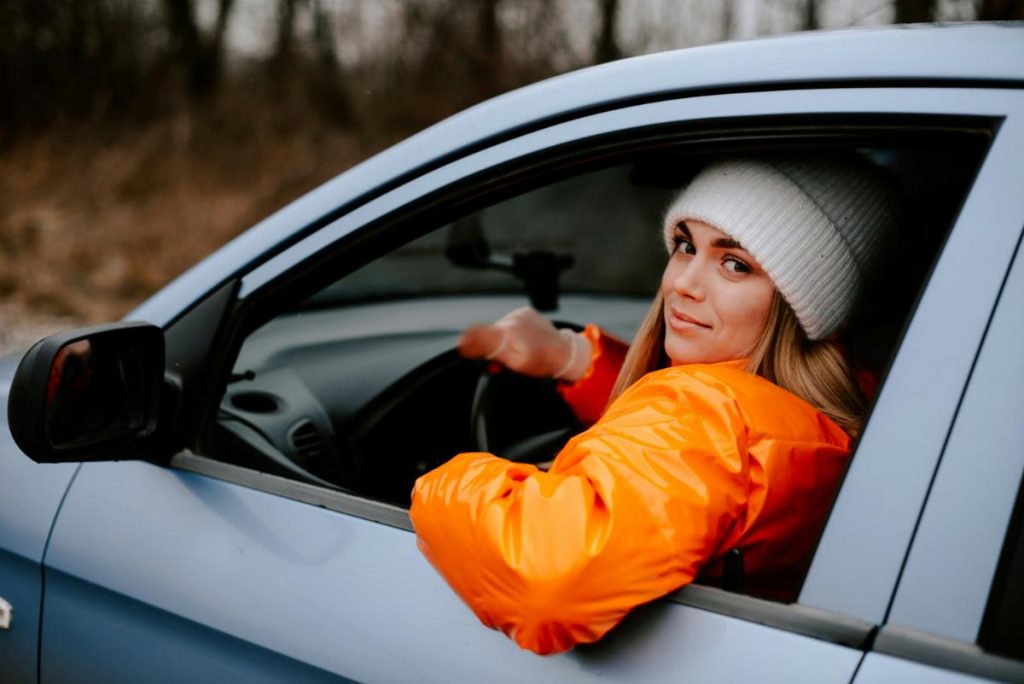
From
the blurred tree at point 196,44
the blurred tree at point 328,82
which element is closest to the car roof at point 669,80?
the blurred tree at point 328,82

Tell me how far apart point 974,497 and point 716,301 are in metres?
0.58

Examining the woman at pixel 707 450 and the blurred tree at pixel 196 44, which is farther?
the blurred tree at pixel 196 44

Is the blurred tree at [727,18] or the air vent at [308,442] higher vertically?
the blurred tree at [727,18]

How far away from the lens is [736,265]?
1434 mm

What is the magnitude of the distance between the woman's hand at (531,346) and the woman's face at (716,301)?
0.61m

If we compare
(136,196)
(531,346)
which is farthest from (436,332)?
(136,196)

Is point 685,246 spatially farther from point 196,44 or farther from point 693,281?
point 196,44

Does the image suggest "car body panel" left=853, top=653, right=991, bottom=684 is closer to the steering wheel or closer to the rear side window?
the rear side window

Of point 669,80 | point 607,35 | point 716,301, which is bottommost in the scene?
point 716,301

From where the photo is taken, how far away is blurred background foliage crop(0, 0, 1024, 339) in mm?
8734

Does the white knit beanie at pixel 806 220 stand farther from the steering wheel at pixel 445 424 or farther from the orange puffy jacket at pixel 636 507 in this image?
the steering wheel at pixel 445 424

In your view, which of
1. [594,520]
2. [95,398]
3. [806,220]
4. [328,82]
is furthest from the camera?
[328,82]

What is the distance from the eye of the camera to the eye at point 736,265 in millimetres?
1427

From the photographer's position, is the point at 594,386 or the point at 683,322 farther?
the point at 594,386
